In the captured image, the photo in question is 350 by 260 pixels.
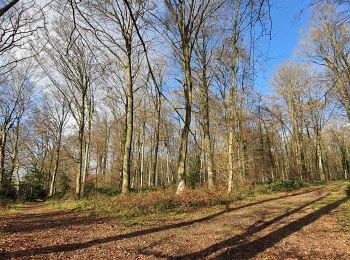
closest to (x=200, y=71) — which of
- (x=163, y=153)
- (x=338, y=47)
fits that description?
(x=338, y=47)

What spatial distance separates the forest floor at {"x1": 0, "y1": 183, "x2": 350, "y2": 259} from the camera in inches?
219

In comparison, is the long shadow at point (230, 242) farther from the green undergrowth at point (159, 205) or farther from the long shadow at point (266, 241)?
the green undergrowth at point (159, 205)

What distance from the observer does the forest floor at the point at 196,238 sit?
555cm

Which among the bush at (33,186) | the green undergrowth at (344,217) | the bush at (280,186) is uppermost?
the bush at (33,186)

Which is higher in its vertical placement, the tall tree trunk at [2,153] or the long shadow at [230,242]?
the tall tree trunk at [2,153]

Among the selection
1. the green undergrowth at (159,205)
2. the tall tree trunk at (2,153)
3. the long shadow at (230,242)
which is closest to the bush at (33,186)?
the tall tree trunk at (2,153)

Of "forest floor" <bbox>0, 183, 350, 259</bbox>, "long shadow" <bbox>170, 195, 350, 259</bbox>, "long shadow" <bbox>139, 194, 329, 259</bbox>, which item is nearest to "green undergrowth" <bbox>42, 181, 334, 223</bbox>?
"forest floor" <bbox>0, 183, 350, 259</bbox>

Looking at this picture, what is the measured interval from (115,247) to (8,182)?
69.8 feet

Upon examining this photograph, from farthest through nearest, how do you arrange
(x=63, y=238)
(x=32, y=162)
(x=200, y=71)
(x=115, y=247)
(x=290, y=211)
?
(x=32, y=162) → (x=200, y=71) → (x=290, y=211) → (x=63, y=238) → (x=115, y=247)

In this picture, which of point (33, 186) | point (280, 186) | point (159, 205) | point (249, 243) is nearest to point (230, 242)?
point (249, 243)

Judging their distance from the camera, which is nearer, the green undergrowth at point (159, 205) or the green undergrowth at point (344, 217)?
the green undergrowth at point (344, 217)

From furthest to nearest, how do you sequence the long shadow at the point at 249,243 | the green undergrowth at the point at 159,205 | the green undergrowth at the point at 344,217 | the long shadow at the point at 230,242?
the green undergrowth at the point at 159,205 < the green undergrowth at the point at 344,217 < the long shadow at the point at 249,243 < the long shadow at the point at 230,242

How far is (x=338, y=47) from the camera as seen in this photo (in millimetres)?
22484

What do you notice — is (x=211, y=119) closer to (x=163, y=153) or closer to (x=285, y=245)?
(x=285, y=245)
